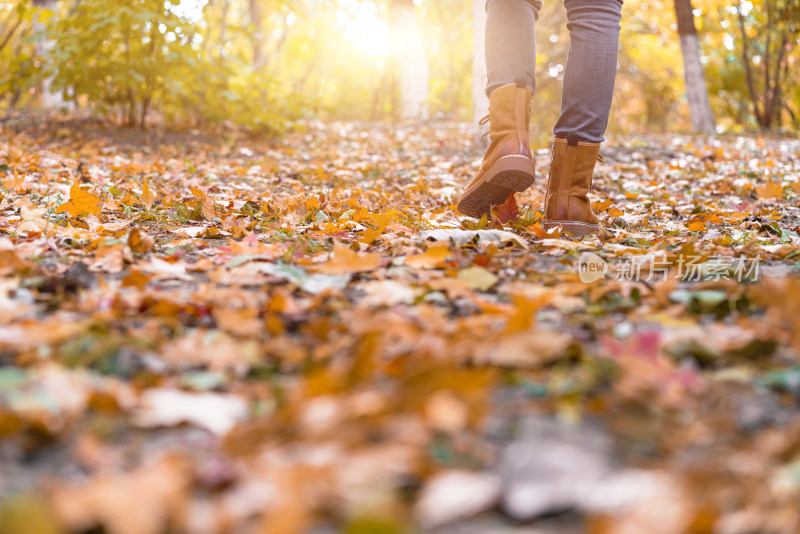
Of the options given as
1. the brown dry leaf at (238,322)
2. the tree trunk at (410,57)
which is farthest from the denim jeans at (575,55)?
the tree trunk at (410,57)

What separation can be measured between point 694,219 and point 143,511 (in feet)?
8.59

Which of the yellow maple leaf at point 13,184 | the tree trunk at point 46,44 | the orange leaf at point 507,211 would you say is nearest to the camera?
the orange leaf at point 507,211

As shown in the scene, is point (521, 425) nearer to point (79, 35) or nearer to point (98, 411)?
point (98, 411)

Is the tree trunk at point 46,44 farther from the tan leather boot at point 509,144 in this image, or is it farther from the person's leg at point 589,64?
the person's leg at point 589,64

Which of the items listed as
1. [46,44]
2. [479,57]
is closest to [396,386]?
[479,57]

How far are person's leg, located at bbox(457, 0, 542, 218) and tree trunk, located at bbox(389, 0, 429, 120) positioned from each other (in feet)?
17.9

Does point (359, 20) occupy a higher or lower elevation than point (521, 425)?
higher

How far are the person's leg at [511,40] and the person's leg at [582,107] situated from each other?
0.48ft

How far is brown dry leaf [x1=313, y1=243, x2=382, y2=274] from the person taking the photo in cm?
147

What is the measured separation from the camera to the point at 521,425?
81 centimetres

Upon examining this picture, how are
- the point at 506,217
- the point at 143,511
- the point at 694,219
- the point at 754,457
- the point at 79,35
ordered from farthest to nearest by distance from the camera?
the point at 79,35 < the point at 694,219 < the point at 506,217 < the point at 754,457 < the point at 143,511

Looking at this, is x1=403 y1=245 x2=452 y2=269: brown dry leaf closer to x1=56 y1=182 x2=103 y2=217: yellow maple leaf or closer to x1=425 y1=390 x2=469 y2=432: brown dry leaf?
x1=425 y1=390 x2=469 y2=432: brown dry leaf

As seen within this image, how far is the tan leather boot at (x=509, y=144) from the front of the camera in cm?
214

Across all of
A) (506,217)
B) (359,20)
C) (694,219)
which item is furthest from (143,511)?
(359,20)
